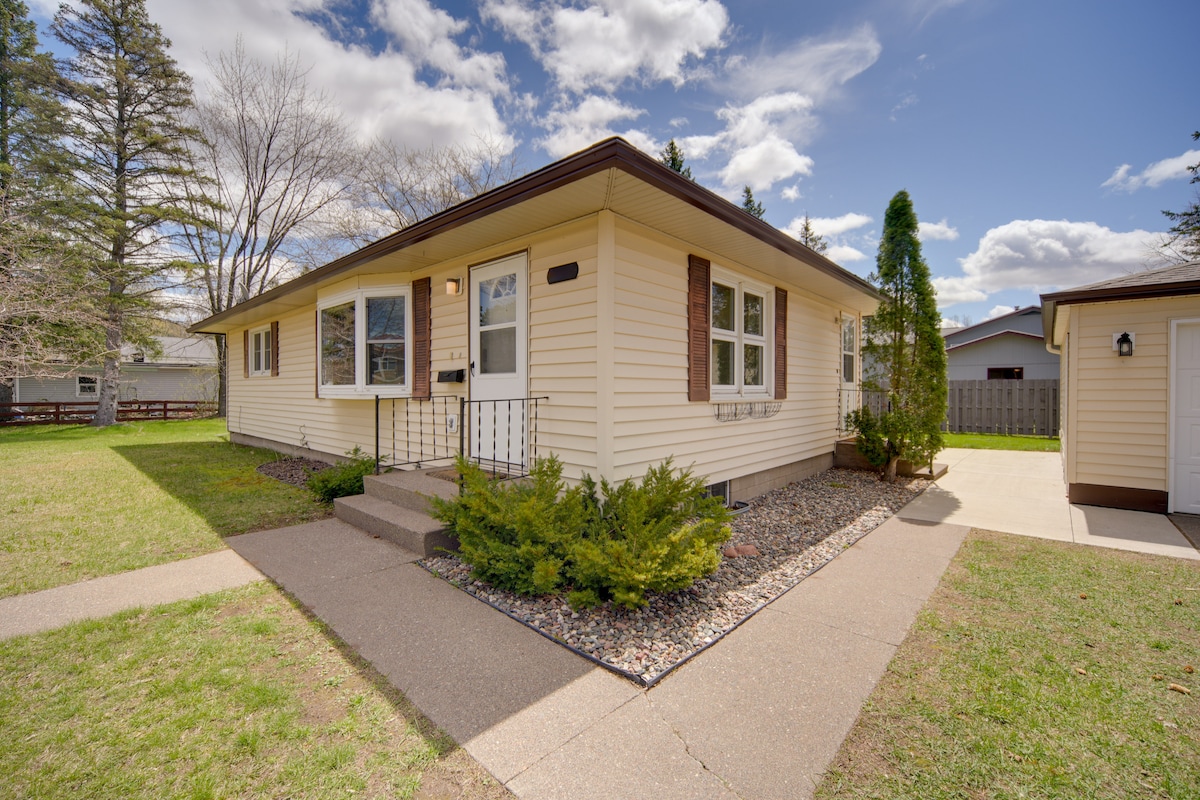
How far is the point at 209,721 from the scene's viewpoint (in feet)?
6.60

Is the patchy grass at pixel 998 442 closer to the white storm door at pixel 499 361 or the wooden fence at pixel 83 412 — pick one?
the white storm door at pixel 499 361

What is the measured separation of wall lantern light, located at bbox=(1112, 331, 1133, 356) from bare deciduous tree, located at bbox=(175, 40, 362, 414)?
21.4 meters

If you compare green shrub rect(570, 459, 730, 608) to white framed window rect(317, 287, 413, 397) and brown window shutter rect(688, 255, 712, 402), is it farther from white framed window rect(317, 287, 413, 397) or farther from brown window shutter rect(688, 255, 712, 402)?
white framed window rect(317, 287, 413, 397)

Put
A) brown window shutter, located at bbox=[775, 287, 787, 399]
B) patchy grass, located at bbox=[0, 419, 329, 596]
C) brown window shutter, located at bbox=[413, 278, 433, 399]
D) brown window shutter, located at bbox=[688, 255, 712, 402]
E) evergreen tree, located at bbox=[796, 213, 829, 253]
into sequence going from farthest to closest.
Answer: evergreen tree, located at bbox=[796, 213, 829, 253] < brown window shutter, located at bbox=[775, 287, 787, 399] < brown window shutter, located at bbox=[413, 278, 433, 399] < brown window shutter, located at bbox=[688, 255, 712, 402] < patchy grass, located at bbox=[0, 419, 329, 596]

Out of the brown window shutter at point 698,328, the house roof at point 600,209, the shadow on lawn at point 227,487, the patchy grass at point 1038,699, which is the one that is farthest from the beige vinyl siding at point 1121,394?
the shadow on lawn at point 227,487

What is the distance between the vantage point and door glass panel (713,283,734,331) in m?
5.58

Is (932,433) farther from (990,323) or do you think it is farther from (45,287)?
(990,323)

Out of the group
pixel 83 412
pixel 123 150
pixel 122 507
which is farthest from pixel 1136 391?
pixel 83 412

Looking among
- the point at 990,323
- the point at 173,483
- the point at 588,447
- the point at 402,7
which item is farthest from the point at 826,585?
the point at 990,323

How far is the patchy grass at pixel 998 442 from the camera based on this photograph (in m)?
10.4

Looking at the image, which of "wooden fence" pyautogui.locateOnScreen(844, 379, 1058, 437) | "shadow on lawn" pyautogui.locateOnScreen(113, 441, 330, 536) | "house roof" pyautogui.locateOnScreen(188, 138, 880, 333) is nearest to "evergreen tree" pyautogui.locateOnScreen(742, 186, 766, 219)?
"wooden fence" pyautogui.locateOnScreen(844, 379, 1058, 437)

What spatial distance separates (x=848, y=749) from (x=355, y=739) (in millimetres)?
1910

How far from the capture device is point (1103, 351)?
5648mm

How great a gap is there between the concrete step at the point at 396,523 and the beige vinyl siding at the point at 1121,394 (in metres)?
7.22
